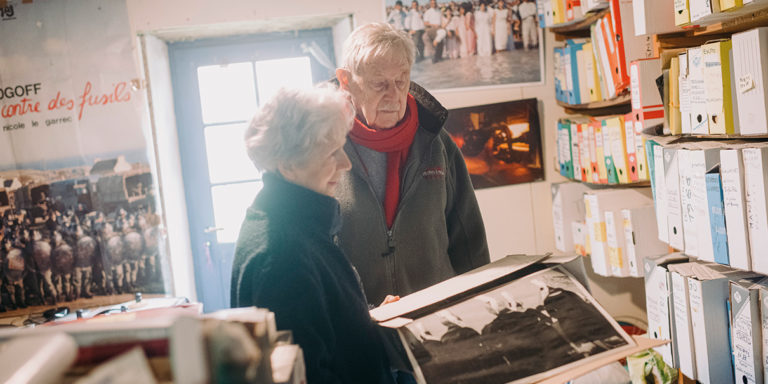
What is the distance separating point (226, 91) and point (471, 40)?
1327 millimetres

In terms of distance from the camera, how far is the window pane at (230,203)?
131 inches

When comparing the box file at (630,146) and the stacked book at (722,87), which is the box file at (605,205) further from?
the stacked book at (722,87)

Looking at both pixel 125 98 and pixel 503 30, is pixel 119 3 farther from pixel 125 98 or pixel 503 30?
pixel 503 30

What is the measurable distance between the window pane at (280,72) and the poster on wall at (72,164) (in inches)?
25.6

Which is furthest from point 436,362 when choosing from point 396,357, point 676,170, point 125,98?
point 125,98

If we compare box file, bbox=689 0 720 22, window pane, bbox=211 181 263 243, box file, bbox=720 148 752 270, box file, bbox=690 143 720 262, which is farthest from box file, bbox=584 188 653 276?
window pane, bbox=211 181 263 243

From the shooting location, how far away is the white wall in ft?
9.48

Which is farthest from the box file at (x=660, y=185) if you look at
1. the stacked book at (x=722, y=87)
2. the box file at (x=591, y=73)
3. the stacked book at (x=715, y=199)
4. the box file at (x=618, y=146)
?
the box file at (x=591, y=73)

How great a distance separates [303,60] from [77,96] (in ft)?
3.71

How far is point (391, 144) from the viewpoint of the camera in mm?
1643

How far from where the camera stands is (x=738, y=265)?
168 cm

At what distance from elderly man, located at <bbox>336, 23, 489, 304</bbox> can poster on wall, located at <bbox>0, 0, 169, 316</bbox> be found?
1.70 m

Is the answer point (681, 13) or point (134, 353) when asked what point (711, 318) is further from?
point (134, 353)

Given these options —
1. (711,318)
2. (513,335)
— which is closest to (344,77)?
(513,335)
